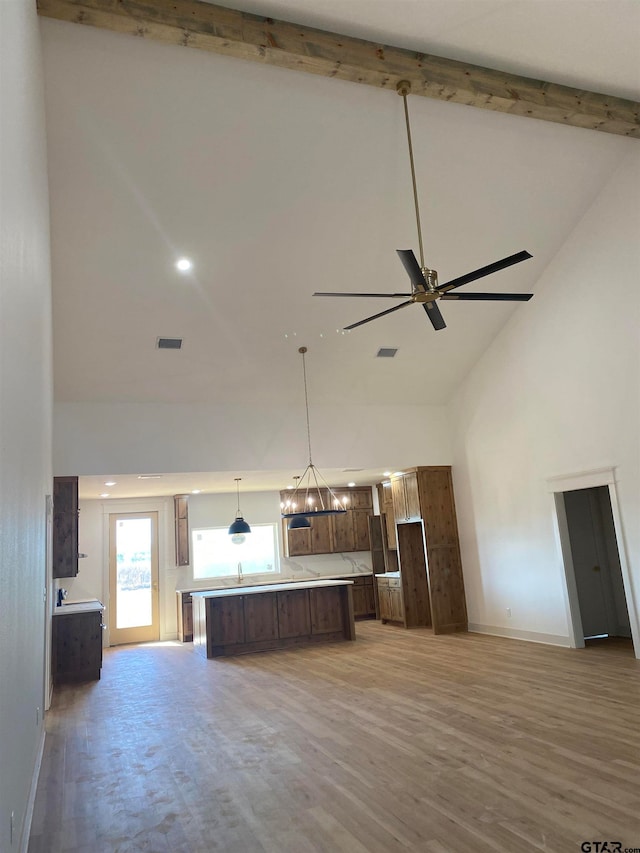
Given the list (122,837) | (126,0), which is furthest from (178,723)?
(126,0)

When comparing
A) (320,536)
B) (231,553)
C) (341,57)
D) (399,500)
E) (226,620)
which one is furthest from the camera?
(320,536)

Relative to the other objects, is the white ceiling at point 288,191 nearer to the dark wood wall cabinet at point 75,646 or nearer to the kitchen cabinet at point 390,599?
the dark wood wall cabinet at point 75,646

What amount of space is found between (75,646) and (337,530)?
5627 millimetres

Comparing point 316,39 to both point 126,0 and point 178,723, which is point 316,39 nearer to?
point 126,0

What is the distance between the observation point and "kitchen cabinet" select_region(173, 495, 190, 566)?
10.9m

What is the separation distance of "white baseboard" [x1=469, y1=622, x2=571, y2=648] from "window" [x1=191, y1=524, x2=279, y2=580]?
14.0ft

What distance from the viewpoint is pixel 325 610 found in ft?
30.6

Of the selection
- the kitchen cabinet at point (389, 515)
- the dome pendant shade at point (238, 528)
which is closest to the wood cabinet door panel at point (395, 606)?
the kitchen cabinet at point (389, 515)

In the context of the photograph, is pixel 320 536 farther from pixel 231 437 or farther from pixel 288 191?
pixel 288 191

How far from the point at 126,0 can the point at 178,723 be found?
219 inches

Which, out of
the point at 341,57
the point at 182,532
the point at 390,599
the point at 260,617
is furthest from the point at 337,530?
the point at 341,57

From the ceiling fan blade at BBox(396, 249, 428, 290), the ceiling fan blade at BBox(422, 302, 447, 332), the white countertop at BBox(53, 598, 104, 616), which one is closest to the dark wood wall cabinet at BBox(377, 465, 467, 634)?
the white countertop at BBox(53, 598, 104, 616)

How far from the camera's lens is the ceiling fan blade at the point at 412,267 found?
3924mm

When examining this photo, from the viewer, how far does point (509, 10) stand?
4469 mm
